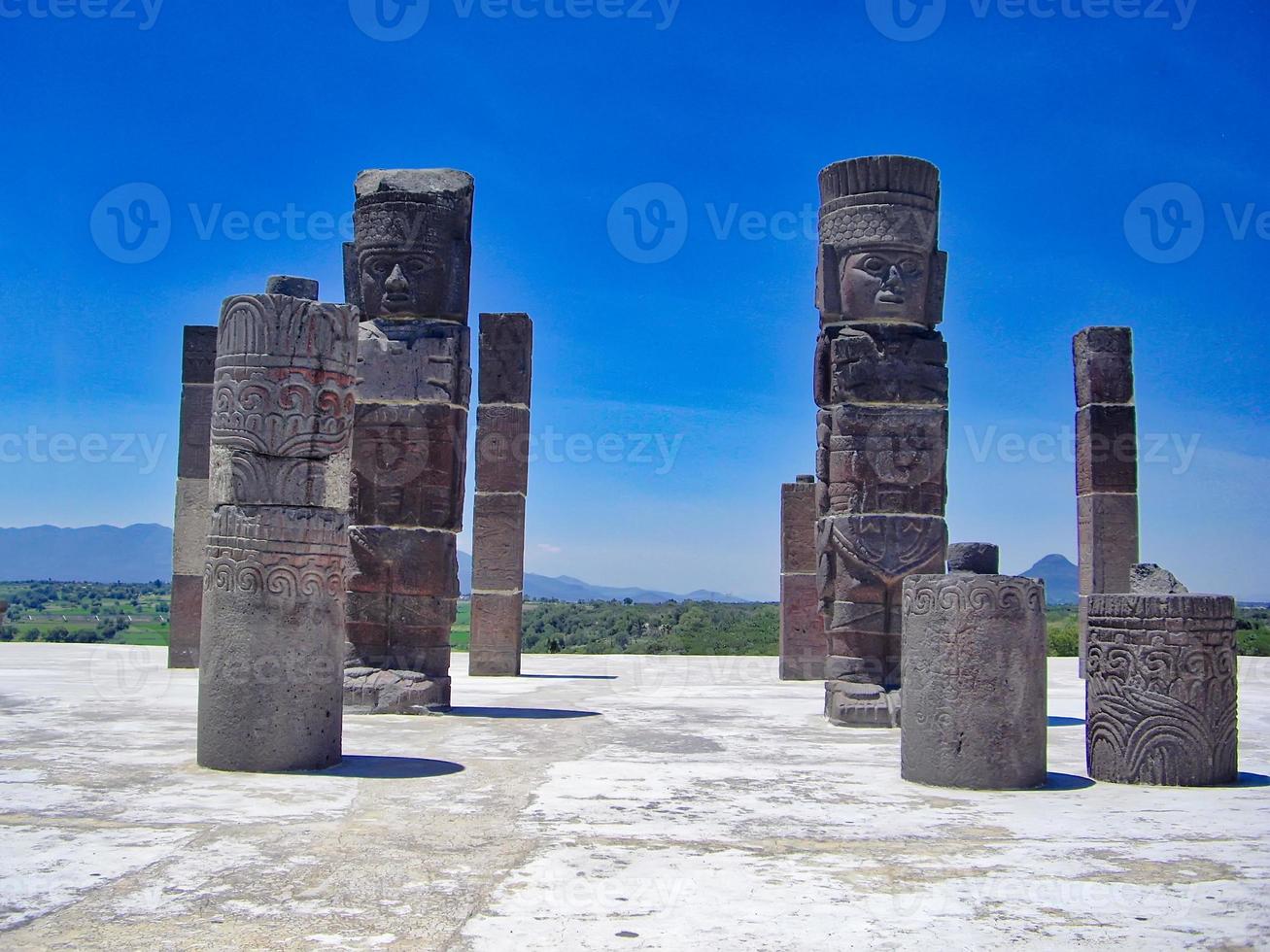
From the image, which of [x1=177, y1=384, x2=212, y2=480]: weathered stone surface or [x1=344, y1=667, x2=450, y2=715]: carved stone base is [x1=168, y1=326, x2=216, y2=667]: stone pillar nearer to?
[x1=177, y1=384, x2=212, y2=480]: weathered stone surface

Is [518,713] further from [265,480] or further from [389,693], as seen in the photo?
[265,480]

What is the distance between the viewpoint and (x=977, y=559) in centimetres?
766

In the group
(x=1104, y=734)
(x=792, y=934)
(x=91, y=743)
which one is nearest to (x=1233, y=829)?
(x=1104, y=734)

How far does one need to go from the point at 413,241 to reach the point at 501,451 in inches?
201

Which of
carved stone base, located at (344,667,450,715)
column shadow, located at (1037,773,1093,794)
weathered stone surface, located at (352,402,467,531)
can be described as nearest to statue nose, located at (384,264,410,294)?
weathered stone surface, located at (352,402,467,531)

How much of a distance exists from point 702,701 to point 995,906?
27.7 ft

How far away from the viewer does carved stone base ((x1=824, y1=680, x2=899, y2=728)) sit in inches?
410

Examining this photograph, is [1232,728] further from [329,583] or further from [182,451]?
[182,451]

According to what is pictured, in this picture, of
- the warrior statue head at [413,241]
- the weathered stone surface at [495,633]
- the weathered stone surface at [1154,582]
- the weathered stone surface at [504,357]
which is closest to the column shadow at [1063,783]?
the weathered stone surface at [1154,582]

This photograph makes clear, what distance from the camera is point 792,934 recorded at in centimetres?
402

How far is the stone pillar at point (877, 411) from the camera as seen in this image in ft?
35.7

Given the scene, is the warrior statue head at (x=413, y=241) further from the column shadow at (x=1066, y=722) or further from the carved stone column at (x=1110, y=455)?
the carved stone column at (x=1110, y=455)

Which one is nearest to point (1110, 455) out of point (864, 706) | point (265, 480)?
point (864, 706)

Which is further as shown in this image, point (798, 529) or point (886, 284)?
point (798, 529)
